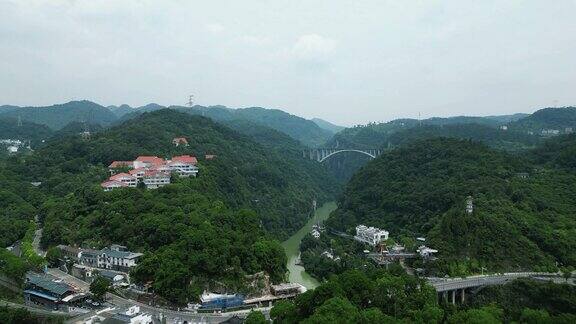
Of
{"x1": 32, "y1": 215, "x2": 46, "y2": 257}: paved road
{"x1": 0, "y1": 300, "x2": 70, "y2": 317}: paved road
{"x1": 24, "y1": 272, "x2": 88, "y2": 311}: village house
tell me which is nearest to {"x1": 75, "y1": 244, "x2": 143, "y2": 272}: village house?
{"x1": 32, "y1": 215, "x2": 46, "y2": 257}: paved road

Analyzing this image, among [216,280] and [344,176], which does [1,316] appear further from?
[344,176]

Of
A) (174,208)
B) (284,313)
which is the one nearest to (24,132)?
(174,208)

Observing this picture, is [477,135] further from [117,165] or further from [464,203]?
[117,165]

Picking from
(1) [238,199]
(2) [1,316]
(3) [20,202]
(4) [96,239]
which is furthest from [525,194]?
(3) [20,202]

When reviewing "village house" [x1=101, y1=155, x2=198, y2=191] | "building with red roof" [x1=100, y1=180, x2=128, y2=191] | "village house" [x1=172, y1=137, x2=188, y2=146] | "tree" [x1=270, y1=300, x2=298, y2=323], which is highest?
"village house" [x1=172, y1=137, x2=188, y2=146]

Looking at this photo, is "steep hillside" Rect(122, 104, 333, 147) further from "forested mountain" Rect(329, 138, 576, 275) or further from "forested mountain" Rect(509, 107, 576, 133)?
"forested mountain" Rect(329, 138, 576, 275)

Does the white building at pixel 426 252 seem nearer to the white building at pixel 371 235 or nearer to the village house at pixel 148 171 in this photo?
the white building at pixel 371 235

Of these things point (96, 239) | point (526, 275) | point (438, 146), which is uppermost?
point (438, 146)
